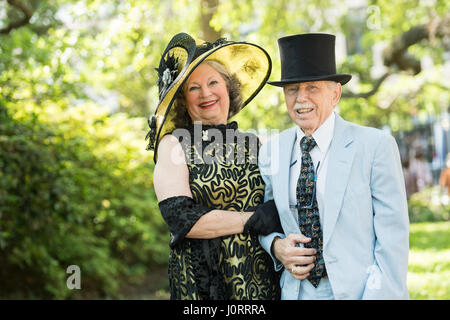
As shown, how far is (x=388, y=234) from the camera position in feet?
8.94

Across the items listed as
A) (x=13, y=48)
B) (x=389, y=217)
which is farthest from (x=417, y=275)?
(x=13, y=48)

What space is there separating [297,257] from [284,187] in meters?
0.40

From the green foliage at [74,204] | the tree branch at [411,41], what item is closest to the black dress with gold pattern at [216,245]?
the green foliage at [74,204]

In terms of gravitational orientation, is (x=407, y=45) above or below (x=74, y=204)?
above

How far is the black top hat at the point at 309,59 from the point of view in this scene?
2.93m

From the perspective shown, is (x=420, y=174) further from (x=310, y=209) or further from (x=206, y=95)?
(x=310, y=209)

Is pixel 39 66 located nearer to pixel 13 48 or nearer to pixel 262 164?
pixel 13 48

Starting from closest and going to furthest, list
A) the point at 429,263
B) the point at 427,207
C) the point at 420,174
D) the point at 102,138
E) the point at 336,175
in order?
the point at 336,175
the point at 429,263
the point at 102,138
the point at 427,207
the point at 420,174

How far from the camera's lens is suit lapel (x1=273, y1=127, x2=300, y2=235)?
9.85 feet

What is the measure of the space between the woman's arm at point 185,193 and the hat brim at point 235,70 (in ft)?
0.60

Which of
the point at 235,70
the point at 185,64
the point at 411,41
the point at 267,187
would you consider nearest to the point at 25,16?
the point at 235,70

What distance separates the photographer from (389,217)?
2.72 metres

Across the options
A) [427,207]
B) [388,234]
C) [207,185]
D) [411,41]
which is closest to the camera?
[388,234]

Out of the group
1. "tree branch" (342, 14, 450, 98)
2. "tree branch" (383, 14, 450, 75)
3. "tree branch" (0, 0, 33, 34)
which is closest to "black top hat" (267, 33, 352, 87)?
"tree branch" (0, 0, 33, 34)
